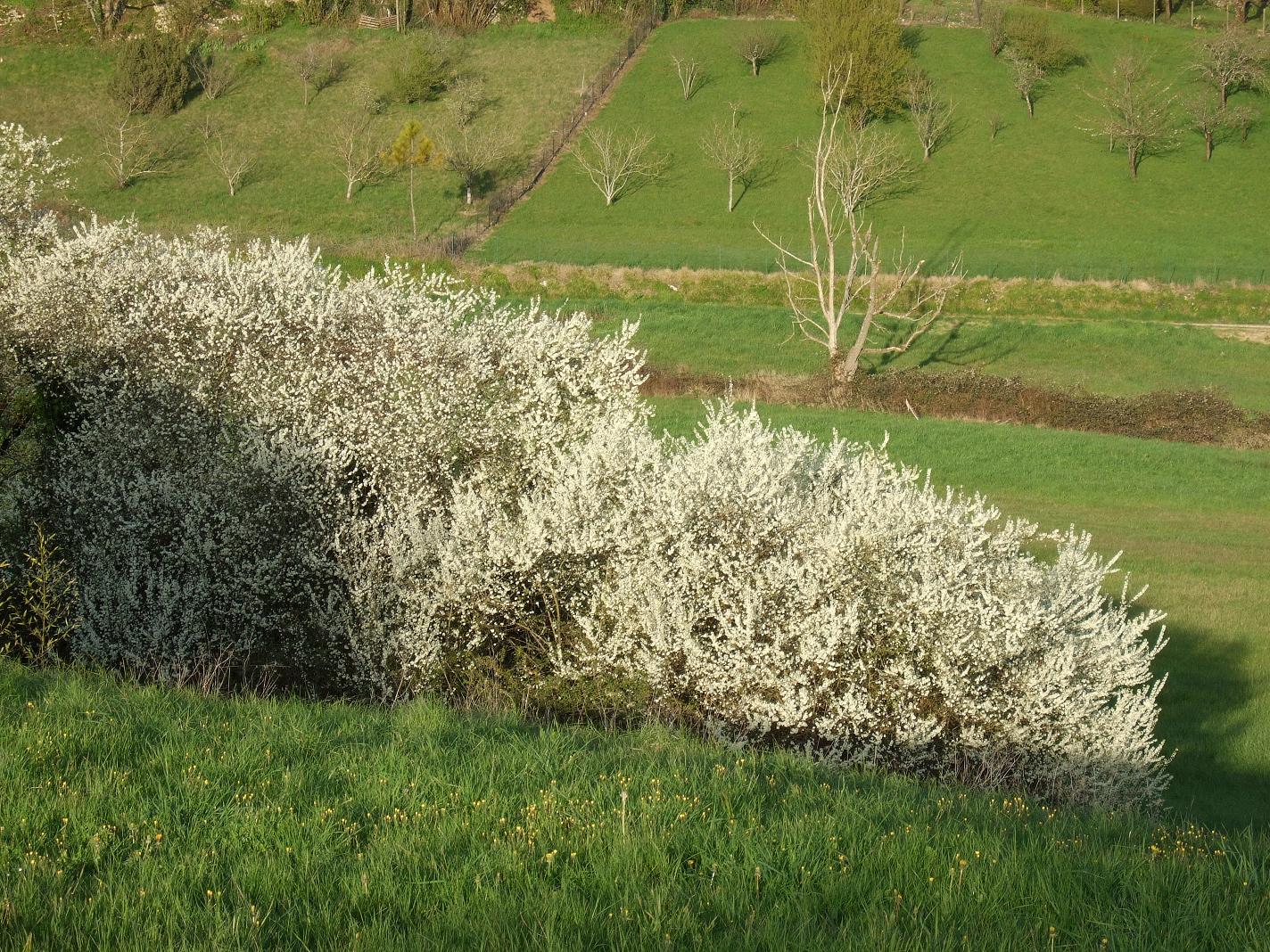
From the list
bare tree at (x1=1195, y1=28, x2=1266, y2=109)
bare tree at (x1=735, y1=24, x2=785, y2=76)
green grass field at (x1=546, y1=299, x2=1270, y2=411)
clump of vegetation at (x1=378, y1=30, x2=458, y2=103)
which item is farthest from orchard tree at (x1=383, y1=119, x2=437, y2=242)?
bare tree at (x1=1195, y1=28, x2=1266, y2=109)

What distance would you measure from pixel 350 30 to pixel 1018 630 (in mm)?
88901

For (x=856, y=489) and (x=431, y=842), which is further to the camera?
(x=856, y=489)

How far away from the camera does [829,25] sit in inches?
3014

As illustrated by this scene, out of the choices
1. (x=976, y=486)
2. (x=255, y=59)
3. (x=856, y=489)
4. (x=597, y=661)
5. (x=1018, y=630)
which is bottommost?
(x=976, y=486)

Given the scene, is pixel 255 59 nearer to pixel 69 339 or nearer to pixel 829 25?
pixel 829 25

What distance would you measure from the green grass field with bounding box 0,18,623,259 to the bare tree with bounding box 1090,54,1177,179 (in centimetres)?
3556

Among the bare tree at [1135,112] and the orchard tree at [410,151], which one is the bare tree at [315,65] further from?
the bare tree at [1135,112]

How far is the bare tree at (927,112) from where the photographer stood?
238 feet

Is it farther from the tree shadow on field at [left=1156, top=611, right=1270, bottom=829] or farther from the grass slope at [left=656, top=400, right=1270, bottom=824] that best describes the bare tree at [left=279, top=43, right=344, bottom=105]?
the tree shadow on field at [left=1156, top=611, right=1270, bottom=829]

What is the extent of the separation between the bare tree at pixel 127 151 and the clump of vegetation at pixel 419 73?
1592 centimetres

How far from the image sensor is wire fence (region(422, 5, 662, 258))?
2314 inches

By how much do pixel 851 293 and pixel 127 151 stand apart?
47.6 metres

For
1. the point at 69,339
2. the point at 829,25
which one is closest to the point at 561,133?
the point at 829,25

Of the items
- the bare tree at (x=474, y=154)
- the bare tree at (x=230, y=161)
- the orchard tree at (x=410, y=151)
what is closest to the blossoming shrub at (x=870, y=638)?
the bare tree at (x=474, y=154)
